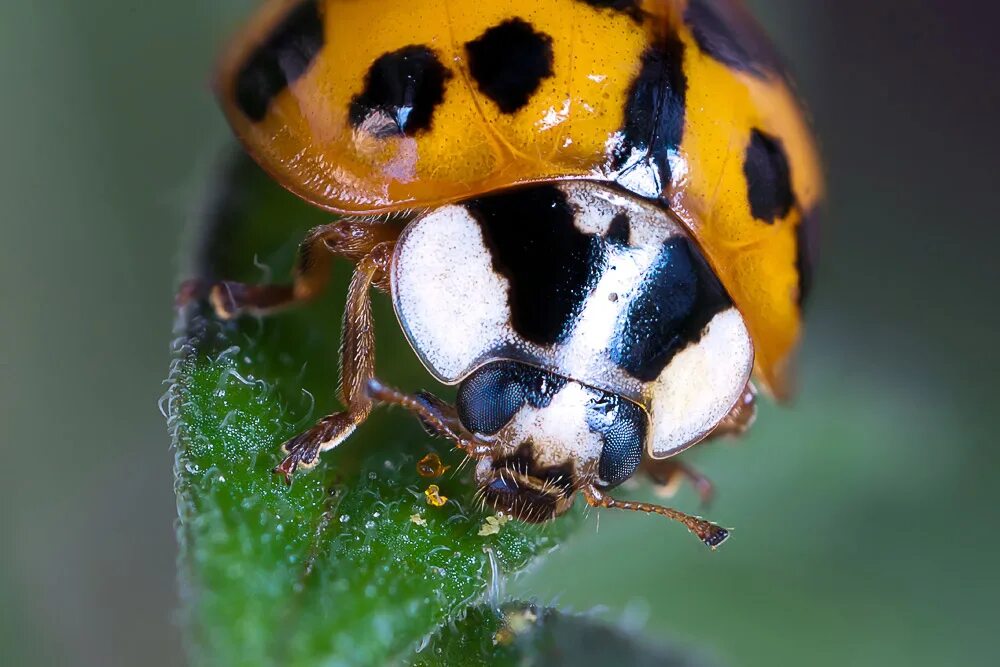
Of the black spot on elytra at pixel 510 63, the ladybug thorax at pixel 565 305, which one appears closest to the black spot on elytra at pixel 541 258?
the ladybug thorax at pixel 565 305

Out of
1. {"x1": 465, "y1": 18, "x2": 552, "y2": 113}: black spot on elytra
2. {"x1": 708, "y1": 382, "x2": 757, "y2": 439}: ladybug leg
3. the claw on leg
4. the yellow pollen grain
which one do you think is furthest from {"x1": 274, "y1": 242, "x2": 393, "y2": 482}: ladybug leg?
{"x1": 708, "y1": 382, "x2": 757, "y2": 439}: ladybug leg

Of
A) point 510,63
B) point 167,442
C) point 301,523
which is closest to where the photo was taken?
point 301,523

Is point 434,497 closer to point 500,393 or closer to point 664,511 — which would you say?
point 500,393

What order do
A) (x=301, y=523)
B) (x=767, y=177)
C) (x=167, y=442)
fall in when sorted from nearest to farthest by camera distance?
(x=301, y=523) → (x=767, y=177) → (x=167, y=442)

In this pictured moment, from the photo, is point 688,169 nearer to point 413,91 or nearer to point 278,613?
point 413,91

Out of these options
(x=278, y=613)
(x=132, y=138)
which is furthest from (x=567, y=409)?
(x=132, y=138)

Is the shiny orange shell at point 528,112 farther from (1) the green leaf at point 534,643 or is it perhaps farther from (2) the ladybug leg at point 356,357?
(1) the green leaf at point 534,643

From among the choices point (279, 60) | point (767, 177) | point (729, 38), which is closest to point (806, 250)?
point (767, 177)
